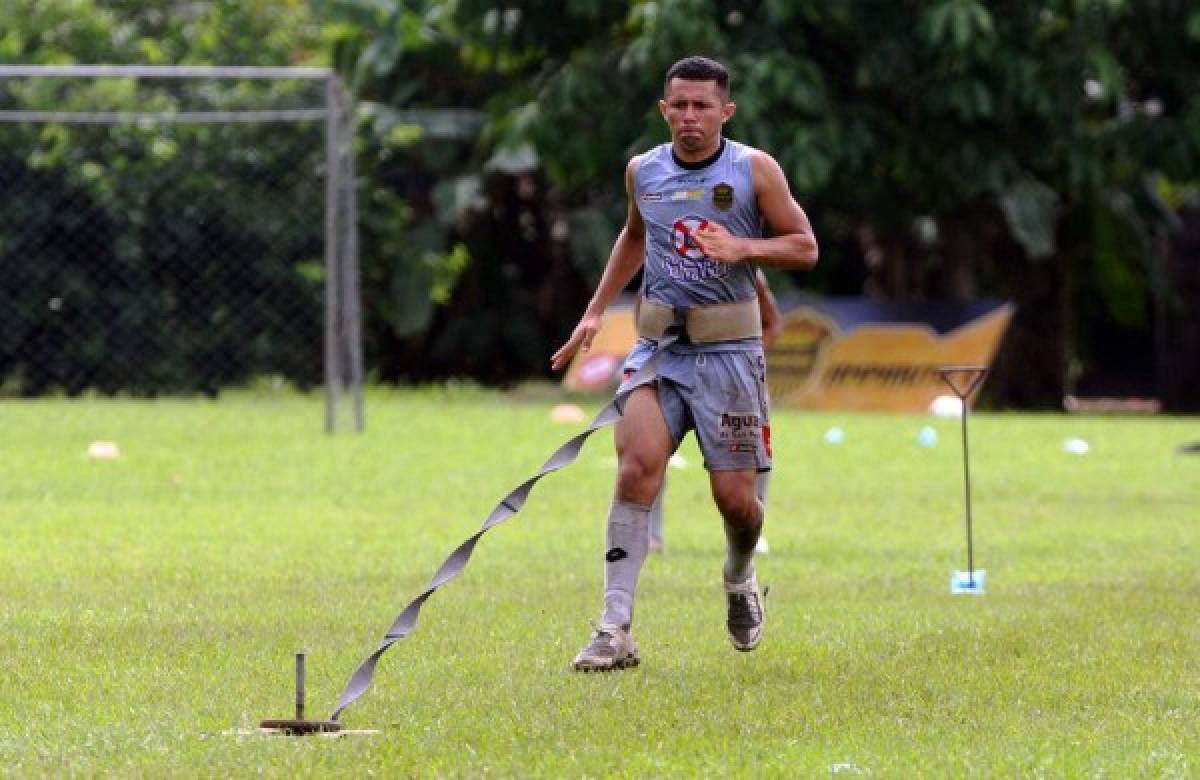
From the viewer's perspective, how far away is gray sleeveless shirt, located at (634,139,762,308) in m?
8.20

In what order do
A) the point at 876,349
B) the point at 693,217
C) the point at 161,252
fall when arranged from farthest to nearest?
1. the point at 876,349
2. the point at 161,252
3. the point at 693,217

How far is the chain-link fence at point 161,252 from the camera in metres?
24.2

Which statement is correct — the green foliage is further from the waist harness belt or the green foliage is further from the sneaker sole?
the sneaker sole

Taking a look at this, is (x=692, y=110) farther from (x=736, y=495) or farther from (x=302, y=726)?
(x=302, y=726)

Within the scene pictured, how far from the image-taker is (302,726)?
6707mm

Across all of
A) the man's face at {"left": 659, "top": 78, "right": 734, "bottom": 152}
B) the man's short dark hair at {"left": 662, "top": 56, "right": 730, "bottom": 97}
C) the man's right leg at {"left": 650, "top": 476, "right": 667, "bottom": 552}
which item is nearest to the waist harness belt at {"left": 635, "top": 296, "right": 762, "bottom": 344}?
the man's face at {"left": 659, "top": 78, "right": 734, "bottom": 152}

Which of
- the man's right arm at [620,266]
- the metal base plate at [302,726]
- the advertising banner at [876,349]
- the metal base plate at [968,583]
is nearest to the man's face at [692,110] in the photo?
the man's right arm at [620,266]

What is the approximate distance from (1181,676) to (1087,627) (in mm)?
1383

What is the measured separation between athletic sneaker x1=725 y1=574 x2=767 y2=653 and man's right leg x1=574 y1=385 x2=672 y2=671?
0.39 meters

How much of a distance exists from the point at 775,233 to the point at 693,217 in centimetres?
29

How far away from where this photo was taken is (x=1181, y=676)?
8031 millimetres

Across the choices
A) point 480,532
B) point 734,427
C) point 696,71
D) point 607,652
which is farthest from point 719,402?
point 480,532

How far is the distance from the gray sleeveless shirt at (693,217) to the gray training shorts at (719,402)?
20 cm

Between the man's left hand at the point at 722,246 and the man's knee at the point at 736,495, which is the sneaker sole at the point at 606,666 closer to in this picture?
the man's knee at the point at 736,495
